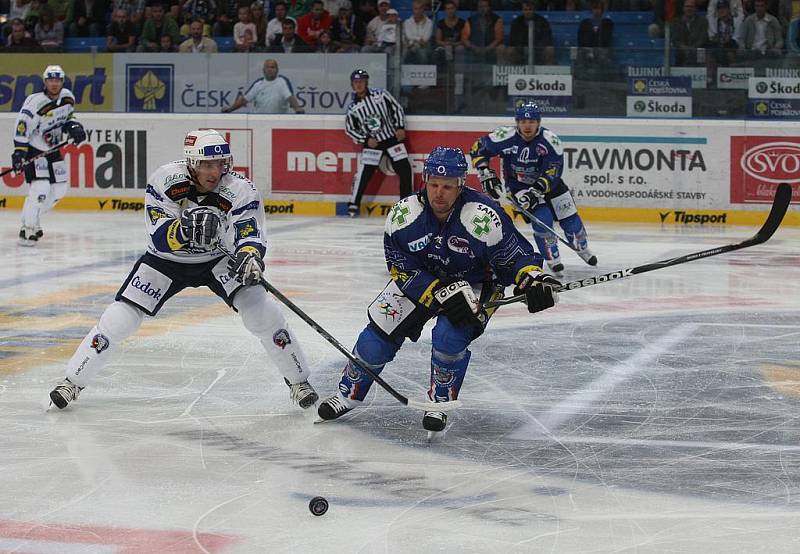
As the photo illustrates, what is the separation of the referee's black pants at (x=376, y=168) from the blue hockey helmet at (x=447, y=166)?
9.24 meters

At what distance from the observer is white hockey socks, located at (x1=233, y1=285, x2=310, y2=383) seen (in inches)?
206

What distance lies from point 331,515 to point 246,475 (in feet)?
1.82

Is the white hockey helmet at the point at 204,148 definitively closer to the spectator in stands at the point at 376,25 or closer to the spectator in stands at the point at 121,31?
the spectator in stands at the point at 376,25

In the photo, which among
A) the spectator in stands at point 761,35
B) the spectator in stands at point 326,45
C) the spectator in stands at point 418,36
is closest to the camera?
the spectator in stands at point 761,35

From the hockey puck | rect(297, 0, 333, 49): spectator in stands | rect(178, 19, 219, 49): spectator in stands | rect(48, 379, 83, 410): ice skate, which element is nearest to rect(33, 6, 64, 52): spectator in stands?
rect(178, 19, 219, 49): spectator in stands

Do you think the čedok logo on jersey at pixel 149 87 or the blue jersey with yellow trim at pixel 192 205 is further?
the čedok logo on jersey at pixel 149 87

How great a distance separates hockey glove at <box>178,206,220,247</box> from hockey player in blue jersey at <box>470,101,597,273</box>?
4.93 metres

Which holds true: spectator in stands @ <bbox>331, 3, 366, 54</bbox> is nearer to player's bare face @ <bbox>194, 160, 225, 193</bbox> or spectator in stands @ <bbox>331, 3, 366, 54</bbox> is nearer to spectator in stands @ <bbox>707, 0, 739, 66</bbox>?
spectator in stands @ <bbox>707, 0, 739, 66</bbox>

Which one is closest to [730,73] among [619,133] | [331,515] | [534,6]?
[619,133]

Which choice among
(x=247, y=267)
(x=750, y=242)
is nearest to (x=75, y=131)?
(x=247, y=267)

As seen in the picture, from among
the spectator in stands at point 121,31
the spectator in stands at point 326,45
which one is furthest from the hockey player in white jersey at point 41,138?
the spectator in stands at point 121,31

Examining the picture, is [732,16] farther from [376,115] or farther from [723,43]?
[376,115]

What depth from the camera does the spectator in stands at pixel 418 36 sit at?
1398 cm

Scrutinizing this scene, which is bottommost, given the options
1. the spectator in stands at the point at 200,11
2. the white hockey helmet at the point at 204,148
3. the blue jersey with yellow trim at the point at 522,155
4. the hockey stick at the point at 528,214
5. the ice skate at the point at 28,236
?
the ice skate at the point at 28,236
